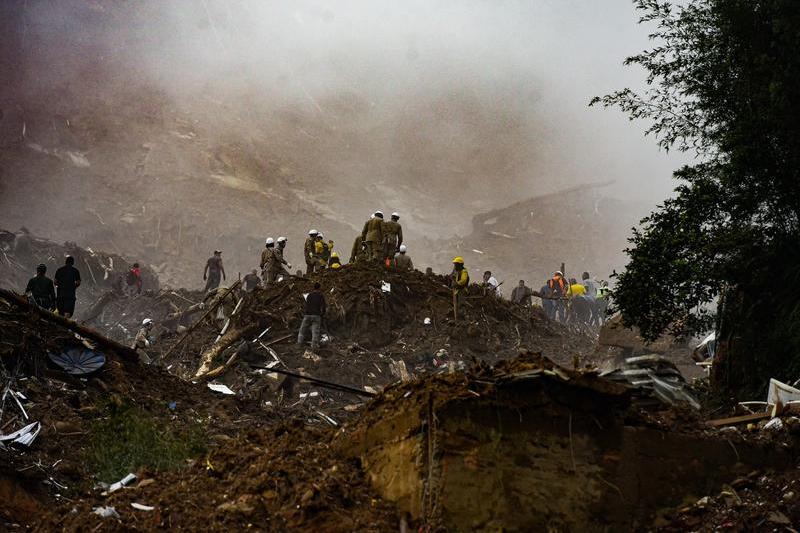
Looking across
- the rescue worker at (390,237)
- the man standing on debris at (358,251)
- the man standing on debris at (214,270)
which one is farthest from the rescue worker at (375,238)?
the man standing on debris at (214,270)

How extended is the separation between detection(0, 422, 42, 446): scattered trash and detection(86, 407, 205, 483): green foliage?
0.54 m

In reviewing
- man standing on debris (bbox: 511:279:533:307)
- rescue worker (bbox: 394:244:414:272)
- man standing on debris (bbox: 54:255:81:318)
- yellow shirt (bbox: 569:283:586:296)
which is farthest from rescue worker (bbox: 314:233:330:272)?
yellow shirt (bbox: 569:283:586:296)

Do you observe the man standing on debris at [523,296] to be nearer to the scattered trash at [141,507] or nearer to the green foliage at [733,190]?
the green foliage at [733,190]

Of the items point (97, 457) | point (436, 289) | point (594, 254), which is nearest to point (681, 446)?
point (97, 457)

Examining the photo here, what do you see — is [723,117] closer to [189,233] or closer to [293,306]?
[293,306]

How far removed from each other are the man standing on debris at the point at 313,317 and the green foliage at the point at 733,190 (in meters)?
7.35

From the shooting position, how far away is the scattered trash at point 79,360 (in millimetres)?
9789

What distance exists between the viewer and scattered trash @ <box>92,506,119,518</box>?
17.8 feet

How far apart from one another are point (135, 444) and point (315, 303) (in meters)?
7.85

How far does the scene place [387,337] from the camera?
57.6 feet

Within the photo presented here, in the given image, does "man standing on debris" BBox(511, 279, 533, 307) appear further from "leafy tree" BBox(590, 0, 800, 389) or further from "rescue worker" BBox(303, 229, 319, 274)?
"leafy tree" BBox(590, 0, 800, 389)

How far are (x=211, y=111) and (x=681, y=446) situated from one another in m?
56.6

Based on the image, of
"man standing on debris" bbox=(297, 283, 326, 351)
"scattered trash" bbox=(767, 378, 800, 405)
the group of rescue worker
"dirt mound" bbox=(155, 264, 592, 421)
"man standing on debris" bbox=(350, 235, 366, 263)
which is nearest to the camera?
"scattered trash" bbox=(767, 378, 800, 405)

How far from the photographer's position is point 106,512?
5469 millimetres
